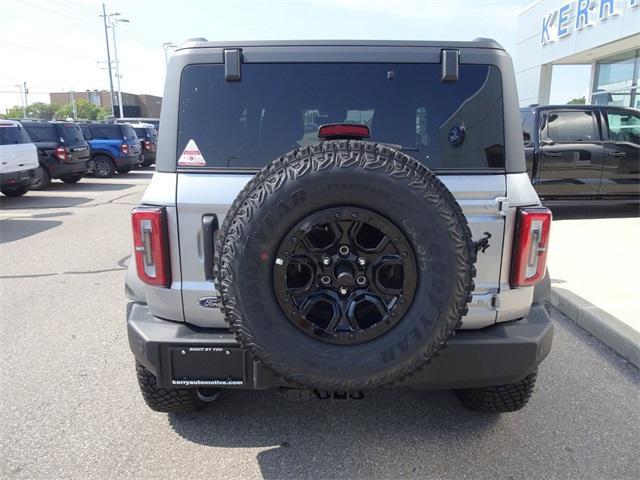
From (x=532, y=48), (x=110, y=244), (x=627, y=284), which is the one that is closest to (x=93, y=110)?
(x=532, y=48)

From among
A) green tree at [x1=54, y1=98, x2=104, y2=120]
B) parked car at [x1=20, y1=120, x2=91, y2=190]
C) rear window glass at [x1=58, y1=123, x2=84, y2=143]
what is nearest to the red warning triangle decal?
parked car at [x1=20, y1=120, x2=91, y2=190]

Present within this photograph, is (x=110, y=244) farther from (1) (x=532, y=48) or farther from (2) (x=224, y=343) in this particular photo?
(1) (x=532, y=48)

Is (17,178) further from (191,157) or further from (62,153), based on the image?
(191,157)

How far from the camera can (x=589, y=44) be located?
52.1ft

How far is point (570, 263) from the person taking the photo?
5.69 meters

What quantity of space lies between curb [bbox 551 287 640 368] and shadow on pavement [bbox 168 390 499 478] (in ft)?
4.72

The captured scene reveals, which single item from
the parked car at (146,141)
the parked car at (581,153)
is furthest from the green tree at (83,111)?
the parked car at (581,153)

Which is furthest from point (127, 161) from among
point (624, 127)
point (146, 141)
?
point (624, 127)

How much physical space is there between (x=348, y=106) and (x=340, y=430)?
177cm

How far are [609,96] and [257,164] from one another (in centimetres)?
1852

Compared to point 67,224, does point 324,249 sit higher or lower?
higher

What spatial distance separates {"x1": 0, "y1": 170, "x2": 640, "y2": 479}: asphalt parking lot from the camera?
2.47 m

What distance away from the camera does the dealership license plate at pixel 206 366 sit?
7.39ft

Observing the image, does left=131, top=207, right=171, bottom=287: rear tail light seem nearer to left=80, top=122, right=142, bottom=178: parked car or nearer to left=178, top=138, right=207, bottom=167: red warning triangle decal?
left=178, top=138, right=207, bottom=167: red warning triangle decal
